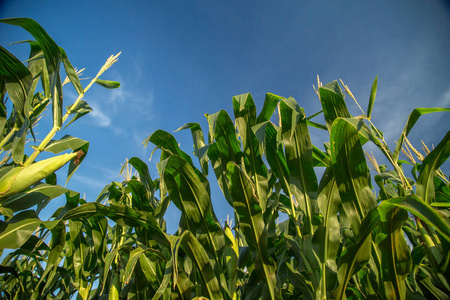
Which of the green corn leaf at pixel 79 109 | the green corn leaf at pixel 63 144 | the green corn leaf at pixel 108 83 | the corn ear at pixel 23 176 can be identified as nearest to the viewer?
the corn ear at pixel 23 176

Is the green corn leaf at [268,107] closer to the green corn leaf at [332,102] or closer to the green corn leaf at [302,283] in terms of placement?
the green corn leaf at [332,102]

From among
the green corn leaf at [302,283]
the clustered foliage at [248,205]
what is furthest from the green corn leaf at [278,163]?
the green corn leaf at [302,283]

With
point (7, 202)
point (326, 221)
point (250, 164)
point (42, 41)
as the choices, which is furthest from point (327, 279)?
point (42, 41)

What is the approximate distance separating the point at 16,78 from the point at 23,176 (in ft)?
1.68

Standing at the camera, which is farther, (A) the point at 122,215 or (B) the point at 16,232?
(A) the point at 122,215

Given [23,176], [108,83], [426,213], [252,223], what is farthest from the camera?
[108,83]

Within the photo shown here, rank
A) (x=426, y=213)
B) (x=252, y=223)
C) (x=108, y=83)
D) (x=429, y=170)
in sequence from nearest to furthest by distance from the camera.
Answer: (x=426, y=213) → (x=429, y=170) → (x=252, y=223) → (x=108, y=83)

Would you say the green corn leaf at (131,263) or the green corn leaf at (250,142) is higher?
the green corn leaf at (250,142)

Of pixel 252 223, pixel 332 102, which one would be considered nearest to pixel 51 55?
pixel 252 223

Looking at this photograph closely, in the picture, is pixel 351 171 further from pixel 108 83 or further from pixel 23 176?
pixel 108 83

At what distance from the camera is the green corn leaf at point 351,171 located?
1.00 m

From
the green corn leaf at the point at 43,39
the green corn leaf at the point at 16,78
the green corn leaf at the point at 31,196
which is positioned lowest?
the green corn leaf at the point at 31,196

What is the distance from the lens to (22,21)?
97 centimetres

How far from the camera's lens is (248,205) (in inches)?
44.7
